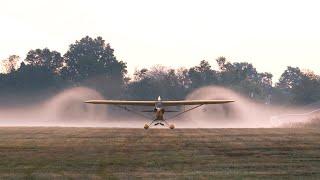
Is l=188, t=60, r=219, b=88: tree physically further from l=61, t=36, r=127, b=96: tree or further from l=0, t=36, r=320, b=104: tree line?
l=61, t=36, r=127, b=96: tree

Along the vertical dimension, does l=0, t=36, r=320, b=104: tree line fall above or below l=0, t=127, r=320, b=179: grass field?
above

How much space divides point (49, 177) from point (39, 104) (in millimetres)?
79173

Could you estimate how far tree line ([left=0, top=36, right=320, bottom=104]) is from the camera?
339ft

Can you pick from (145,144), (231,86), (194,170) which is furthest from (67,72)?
(194,170)

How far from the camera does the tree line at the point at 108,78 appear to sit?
103 meters

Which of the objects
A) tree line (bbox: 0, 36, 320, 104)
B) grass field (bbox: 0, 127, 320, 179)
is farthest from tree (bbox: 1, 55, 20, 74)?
grass field (bbox: 0, 127, 320, 179)

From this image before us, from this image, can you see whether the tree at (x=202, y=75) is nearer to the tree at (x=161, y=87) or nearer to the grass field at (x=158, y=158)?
the tree at (x=161, y=87)

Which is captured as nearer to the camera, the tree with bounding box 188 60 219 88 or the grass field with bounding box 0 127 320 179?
the grass field with bounding box 0 127 320 179

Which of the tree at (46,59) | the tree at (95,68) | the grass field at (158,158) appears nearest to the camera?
the grass field at (158,158)

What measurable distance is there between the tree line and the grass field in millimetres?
66731

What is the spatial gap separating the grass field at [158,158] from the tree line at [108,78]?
66731 mm

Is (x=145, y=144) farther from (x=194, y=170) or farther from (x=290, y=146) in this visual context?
(x=194, y=170)

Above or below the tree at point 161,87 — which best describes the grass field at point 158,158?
below

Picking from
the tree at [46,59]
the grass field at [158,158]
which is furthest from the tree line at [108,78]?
the grass field at [158,158]
